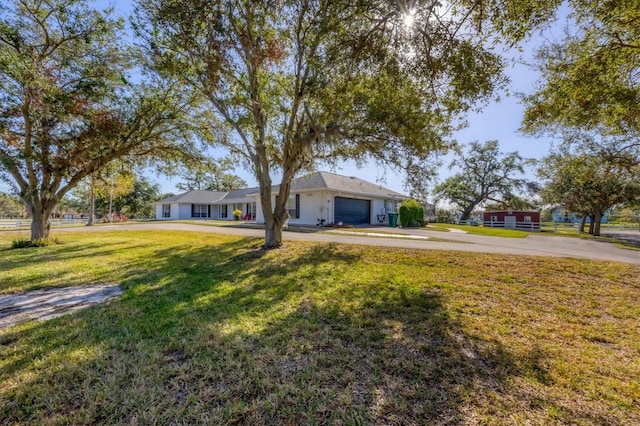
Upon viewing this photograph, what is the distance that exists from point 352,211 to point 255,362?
20.2 meters

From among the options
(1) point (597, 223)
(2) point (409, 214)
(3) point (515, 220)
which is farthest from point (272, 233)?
(3) point (515, 220)

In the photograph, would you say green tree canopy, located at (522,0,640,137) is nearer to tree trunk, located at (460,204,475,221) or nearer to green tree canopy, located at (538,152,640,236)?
green tree canopy, located at (538,152,640,236)

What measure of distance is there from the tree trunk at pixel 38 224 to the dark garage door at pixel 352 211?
1547cm

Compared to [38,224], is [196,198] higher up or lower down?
higher up

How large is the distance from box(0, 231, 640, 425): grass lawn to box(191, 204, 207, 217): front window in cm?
3565

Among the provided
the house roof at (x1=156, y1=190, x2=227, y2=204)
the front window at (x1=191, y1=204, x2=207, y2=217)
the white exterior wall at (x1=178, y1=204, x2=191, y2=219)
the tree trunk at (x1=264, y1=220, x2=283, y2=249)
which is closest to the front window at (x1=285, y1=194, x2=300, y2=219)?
the tree trunk at (x1=264, y1=220, x2=283, y2=249)

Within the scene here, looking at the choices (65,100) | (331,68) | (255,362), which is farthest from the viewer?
(65,100)

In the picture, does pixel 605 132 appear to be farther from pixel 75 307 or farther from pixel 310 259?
pixel 75 307

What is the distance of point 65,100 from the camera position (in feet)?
29.4

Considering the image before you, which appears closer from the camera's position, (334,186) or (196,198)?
(334,186)

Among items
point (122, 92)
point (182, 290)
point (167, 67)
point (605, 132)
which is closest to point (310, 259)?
point (182, 290)

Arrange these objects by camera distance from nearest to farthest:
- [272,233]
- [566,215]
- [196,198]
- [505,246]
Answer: [272,233] → [505,246] → [566,215] → [196,198]

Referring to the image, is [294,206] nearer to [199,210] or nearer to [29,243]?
[29,243]

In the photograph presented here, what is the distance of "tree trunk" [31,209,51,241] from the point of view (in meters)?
11.1
